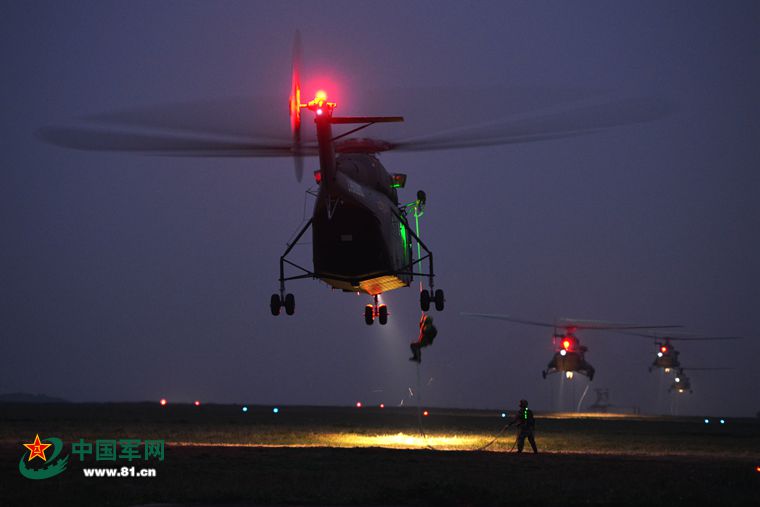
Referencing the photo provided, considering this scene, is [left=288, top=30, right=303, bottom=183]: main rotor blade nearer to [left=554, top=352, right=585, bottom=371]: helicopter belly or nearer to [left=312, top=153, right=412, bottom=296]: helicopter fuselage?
[left=312, top=153, right=412, bottom=296]: helicopter fuselage

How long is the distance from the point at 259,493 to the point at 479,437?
25599 millimetres

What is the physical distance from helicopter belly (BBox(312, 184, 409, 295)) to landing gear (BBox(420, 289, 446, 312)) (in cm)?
192

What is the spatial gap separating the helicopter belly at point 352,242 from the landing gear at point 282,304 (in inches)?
55.9

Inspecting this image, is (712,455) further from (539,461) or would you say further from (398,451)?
(398,451)

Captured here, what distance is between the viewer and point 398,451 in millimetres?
29500

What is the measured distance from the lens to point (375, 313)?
111 feet

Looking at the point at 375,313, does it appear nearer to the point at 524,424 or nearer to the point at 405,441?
the point at 524,424

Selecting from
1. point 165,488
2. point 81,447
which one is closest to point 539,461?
point 165,488

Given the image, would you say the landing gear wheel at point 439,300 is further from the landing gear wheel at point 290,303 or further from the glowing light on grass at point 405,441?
the glowing light on grass at point 405,441

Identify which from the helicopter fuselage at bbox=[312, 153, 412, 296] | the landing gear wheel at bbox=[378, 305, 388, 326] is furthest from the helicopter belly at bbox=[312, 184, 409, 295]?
the landing gear wheel at bbox=[378, 305, 388, 326]

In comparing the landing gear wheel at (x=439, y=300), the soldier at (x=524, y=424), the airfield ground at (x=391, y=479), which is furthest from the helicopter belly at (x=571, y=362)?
the landing gear wheel at (x=439, y=300)

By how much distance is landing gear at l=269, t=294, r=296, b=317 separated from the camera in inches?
1195

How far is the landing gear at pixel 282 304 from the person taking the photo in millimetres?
30359

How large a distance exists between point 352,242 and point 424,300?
421 centimetres
